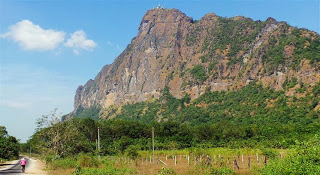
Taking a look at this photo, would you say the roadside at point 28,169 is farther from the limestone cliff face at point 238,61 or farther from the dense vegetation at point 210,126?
the limestone cliff face at point 238,61

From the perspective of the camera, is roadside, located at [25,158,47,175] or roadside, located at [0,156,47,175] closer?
roadside, located at [25,158,47,175]

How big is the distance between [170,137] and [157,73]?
117 m

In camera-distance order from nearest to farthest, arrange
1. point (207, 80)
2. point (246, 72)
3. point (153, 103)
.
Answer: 1. point (246, 72)
2. point (207, 80)
3. point (153, 103)

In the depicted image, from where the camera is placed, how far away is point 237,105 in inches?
5074

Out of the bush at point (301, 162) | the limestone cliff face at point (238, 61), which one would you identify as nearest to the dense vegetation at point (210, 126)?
the limestone cliff face at point (238, 61)

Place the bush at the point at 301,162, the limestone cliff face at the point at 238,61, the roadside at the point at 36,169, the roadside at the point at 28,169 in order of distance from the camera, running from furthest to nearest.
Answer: the limestone cliff face at the point at 238,61, the roadside at the point at 28,169, the roadside at the point at 36,169, the bush at the point at 301,162

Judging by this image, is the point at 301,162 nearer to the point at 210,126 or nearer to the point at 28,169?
the point at 28,169

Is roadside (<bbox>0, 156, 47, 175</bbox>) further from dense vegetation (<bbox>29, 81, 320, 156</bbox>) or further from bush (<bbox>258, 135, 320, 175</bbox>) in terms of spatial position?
bush (<bbox>258, 135, 320, 175</bbox>)

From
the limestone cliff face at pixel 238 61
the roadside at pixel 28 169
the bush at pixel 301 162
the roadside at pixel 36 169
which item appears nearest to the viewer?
the bush at pixel 301 162

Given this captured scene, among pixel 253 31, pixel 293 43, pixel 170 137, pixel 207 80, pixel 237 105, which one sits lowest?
pixel 170 137

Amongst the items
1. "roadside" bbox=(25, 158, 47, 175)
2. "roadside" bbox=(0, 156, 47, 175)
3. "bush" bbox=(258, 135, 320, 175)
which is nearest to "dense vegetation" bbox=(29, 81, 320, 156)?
"roadside" bbox=(25, 158, 47, 175)

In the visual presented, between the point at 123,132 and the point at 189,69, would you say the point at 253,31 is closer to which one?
Result: the point at 189,69

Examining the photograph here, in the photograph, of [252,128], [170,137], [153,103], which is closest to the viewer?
[252,128]

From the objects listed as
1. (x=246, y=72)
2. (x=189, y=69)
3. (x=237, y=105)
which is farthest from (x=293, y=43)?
(x=189, y=69)
